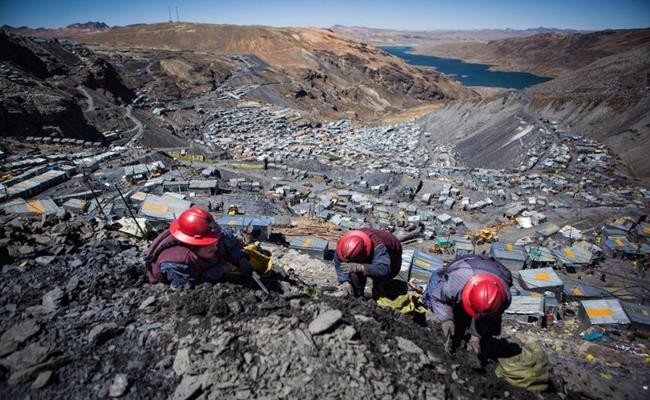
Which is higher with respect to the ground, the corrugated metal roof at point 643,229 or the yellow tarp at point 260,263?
the yellow tarp at point 260,263

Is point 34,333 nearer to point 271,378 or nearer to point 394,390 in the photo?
point 271,378

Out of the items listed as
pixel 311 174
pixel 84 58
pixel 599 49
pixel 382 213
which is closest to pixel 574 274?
pixel 382 213

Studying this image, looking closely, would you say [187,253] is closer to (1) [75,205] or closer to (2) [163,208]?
(2) [163,208]

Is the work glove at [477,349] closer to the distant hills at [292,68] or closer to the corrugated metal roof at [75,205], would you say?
the corrugated metal roof at [75,205]

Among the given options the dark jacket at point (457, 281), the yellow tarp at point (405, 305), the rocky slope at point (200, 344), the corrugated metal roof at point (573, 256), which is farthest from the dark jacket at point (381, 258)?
the corrugated metal roof at point (573, 256)

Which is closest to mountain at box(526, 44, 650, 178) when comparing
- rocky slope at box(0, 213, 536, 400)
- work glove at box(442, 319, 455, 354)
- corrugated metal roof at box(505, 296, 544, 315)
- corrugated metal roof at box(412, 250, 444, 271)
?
corrugated metal roof at box(412, 250, 444, 271)

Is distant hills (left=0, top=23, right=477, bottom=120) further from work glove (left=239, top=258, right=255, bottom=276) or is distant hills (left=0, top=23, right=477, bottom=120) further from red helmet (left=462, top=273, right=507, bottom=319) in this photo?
red helmet (left=462, top=273, right=507, bottom=319)
